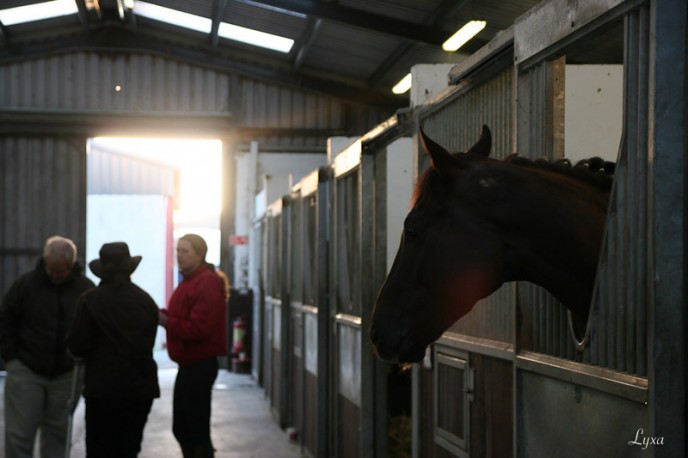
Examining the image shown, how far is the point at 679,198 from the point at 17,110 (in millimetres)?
15803

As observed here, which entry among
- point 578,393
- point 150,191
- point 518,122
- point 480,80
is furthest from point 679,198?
point 150,191

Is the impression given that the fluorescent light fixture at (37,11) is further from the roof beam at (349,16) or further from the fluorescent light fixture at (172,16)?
the roof beam at (349,16)

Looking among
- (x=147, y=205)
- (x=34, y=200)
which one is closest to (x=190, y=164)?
(x=147, y=205)

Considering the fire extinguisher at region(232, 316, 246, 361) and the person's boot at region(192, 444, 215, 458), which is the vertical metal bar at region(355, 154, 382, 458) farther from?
the fire extinguisher at region(232, 316, 246, 361)

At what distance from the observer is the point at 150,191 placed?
85.0 feet

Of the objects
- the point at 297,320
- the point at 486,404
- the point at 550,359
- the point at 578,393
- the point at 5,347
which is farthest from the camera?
the point at 297,320

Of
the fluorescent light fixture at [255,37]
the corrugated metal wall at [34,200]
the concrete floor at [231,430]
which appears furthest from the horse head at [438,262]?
the corrugated metal wall at [34,200]

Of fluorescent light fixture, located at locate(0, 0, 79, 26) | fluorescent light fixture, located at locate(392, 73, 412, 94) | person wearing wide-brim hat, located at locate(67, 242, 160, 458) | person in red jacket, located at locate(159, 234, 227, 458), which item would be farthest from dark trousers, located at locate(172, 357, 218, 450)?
fluorescent light fixture, located at locate(0, 0, 79, 26)

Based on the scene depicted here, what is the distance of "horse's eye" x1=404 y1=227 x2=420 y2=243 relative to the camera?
7.98 feet

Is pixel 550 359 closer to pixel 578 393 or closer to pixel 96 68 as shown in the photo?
pixel 578 393

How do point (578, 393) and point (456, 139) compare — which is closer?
point (578, 393)

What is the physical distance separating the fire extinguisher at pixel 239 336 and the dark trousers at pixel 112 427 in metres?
9.86

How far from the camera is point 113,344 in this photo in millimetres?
4922

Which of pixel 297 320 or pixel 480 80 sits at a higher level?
pixel 480 80
